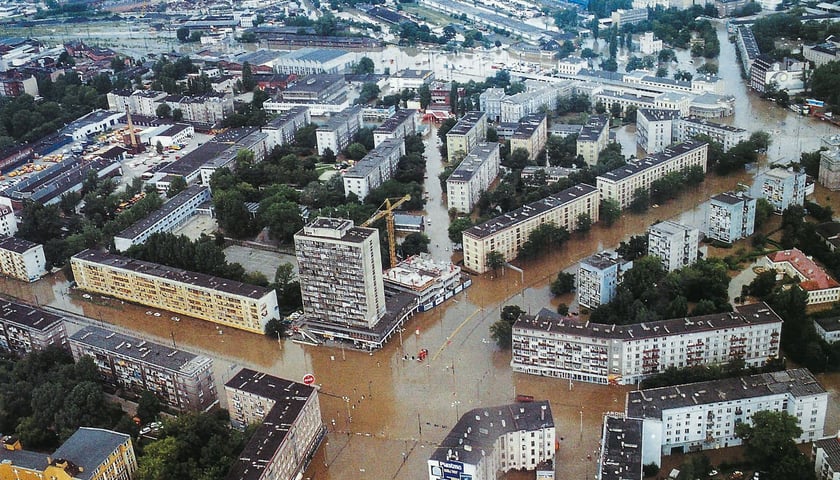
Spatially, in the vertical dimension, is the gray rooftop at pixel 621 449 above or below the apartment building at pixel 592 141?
below

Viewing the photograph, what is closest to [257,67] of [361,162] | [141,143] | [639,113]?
[141,143]

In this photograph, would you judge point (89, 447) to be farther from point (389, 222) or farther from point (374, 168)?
point (374, 168)

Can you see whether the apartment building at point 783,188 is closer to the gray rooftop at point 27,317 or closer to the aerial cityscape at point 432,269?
the aerial cityscape at point 432,269

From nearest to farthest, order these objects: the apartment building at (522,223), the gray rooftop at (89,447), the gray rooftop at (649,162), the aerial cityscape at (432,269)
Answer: the gray rooftop at (89,447), the aerial cityscape at (432,269), the apartment building at (522,223), the gray rooftop at (649,162)

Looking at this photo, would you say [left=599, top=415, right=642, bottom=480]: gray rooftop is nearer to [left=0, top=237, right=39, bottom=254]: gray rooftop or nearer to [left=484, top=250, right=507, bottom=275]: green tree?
[left=484, top=250, right=507, bottom=275]: green tree

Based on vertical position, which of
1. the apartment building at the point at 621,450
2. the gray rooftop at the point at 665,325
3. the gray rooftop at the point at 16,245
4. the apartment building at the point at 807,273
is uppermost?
the gray rooftop at the point at 16,245

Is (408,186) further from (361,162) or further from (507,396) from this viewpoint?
(507,396)

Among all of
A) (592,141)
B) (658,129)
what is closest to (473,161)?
(592,141)

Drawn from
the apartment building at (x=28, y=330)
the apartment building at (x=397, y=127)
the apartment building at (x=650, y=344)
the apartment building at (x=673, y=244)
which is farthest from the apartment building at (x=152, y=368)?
the apartment building at (x=397, y=127)
